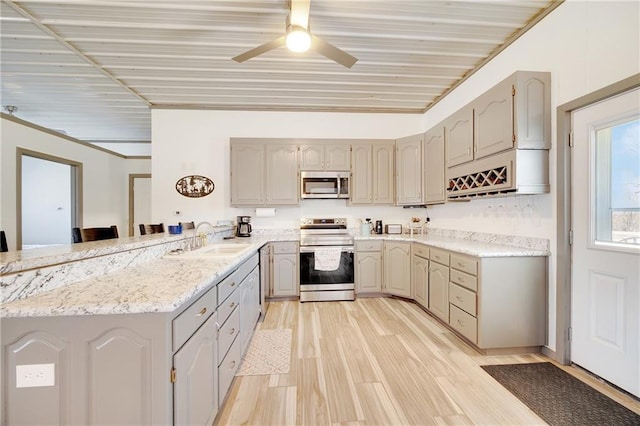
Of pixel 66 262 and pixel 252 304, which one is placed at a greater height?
pixel 66 262

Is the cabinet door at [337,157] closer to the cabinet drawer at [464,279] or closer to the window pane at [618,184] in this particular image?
the cabinet drawer at [464,279]

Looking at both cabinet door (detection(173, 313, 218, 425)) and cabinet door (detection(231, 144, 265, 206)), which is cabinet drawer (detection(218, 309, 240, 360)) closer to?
cabinet door (detection(173, 313, 218, 425))

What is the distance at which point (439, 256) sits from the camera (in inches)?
111

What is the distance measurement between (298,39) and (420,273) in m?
2.76

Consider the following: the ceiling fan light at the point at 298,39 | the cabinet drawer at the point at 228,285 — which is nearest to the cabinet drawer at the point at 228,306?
the cabinet drawer at the point at 228,285

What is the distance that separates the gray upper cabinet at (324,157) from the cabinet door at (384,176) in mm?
451

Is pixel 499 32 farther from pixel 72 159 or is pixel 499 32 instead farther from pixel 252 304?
pixel 72 159

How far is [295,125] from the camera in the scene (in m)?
4.14

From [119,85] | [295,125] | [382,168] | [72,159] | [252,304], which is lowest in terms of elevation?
[252,304]

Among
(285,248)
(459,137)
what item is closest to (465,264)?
(459,137)

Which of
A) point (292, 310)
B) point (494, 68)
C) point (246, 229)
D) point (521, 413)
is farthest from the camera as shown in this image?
point (246, 229)

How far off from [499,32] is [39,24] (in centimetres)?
406

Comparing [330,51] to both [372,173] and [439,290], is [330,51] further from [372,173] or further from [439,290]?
[439,290]

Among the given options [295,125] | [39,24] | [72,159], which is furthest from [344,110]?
[72,159]
